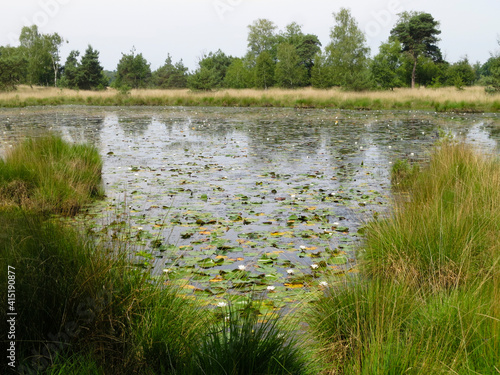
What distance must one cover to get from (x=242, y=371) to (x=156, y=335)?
624 mm

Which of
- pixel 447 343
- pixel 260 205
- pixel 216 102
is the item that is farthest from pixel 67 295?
pixel 216 102

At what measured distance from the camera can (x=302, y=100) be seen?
109 feet

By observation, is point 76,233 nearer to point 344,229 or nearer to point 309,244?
point 309,244

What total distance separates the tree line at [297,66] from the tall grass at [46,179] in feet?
110

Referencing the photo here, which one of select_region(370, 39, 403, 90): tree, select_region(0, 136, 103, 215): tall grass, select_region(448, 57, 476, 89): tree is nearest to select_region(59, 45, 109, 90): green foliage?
select_region(370, 39, 403, 90): tree

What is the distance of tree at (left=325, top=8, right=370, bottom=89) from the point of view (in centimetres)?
4475

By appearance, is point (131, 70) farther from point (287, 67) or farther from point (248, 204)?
point (248, 204)

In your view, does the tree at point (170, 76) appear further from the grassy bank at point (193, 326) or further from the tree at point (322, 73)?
the grassy bank at point (193, 326)

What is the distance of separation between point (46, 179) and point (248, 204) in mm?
2817

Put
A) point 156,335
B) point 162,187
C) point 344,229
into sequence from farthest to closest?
1. point 162,187
2. point 344,229
3. point 156,335

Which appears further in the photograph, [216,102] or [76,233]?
[216,102]

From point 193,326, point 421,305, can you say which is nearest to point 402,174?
point 421,305

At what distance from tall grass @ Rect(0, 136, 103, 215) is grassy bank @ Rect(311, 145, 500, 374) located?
3.65 m

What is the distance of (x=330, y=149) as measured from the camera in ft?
41.8
